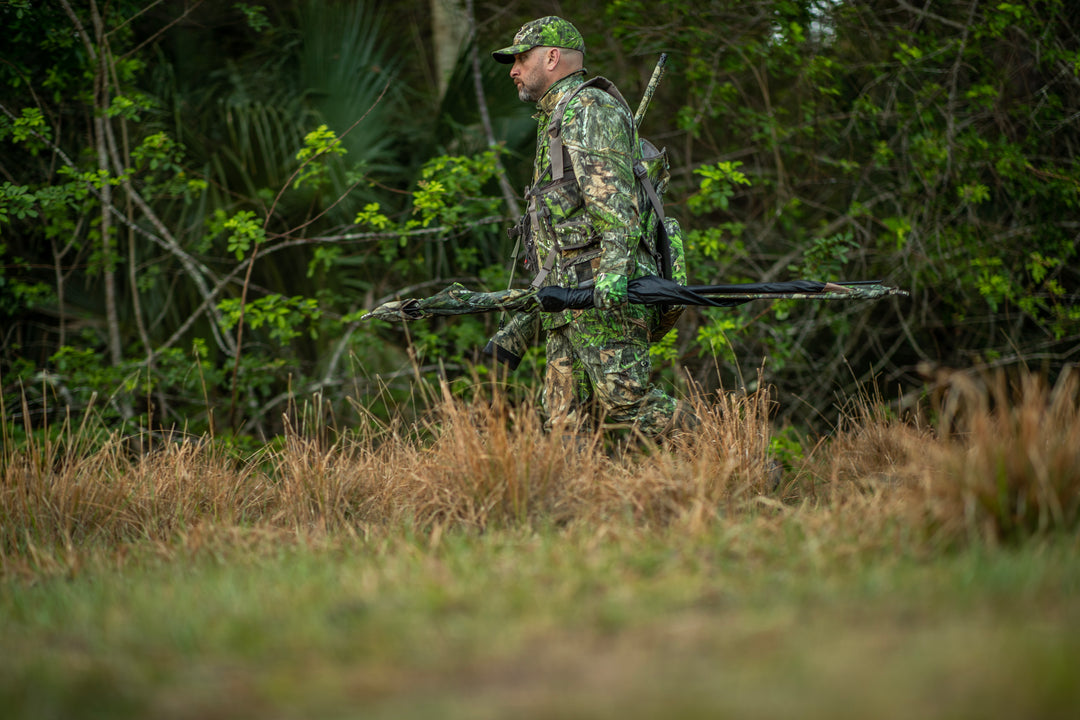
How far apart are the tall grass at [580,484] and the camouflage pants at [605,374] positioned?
157 mm

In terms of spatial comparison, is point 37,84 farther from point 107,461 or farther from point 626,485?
point 626,485

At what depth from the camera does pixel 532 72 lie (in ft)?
14.5

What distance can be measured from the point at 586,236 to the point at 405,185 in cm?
384

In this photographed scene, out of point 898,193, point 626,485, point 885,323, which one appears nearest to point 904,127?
point 898,193

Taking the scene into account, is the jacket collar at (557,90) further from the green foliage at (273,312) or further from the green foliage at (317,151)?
the green foliage at (273,312)

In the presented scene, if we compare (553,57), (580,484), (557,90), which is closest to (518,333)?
(580,484)

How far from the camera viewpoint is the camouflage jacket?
163 inches

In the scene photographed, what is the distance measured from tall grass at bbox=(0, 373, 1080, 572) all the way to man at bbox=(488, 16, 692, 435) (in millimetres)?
246

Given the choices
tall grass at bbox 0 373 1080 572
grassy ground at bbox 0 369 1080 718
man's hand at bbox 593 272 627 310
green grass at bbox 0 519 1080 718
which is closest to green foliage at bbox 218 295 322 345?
tall grass at bbox 0 373 1080 572

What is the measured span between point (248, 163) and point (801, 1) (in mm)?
4003

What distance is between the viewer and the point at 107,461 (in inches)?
197

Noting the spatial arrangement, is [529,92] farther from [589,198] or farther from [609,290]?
[609,290]

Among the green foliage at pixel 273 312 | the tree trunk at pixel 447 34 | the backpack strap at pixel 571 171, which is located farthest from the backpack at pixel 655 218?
the tree trunk at pixel 447 34

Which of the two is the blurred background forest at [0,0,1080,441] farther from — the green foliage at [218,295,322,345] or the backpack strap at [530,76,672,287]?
the backpack strap at [530,76,672,287]
